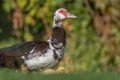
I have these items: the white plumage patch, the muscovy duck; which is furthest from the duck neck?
the white plumage patch

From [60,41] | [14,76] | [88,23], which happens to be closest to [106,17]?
[88,23]

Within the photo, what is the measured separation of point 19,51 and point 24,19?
5733 millimetres

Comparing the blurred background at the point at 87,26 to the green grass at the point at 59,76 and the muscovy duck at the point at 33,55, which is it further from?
the green grass at the point at 59,76

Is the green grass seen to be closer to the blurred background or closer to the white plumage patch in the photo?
the white plumage patch

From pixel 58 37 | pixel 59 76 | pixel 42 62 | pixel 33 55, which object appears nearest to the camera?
pixel 59 76

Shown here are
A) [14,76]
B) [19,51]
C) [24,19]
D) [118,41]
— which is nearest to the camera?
[14,76]

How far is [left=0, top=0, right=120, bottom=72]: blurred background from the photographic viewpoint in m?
14.6

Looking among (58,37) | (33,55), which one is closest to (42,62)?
(33,55)

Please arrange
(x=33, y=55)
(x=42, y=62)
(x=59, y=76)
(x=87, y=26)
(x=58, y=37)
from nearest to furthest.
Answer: (x=59, y=76), (x=42, y=62), (x=33, y=55), (x=58, y=37), (x=87, y=26)

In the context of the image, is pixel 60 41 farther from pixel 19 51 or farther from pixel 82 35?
pixel 82 35

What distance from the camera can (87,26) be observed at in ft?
49.1

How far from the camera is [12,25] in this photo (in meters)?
16.3

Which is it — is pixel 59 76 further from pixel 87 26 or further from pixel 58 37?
pixel 87 26

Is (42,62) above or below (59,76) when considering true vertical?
below
